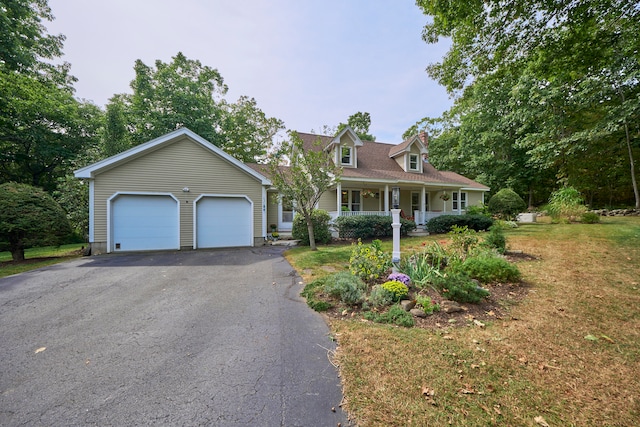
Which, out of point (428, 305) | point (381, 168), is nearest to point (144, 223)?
point (428, 305)

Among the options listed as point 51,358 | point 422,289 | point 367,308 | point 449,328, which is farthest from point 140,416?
point 422,289

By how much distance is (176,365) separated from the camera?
2617 millimetres

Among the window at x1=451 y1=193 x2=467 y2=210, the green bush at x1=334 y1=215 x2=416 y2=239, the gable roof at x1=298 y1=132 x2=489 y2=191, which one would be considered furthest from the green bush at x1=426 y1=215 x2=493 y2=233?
the window at x1=451 y1=193 x2=467 y2=210

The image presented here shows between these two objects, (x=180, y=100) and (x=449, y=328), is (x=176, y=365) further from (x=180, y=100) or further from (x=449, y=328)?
(x=180, y=100)

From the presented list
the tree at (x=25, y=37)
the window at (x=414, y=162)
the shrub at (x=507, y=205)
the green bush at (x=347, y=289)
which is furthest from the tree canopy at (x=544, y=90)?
the tree at (x=25, y=37)

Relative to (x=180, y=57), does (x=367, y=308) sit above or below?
below

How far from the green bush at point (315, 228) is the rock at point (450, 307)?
23.6 feet

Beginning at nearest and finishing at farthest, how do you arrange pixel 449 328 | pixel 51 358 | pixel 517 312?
1. pixel 51 358
2. pixel 449 328
3. pixel 517 312

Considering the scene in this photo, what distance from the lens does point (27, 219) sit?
7.61m

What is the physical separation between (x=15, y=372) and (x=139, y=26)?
29.1 feet

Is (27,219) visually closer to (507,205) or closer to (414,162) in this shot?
(414,162)

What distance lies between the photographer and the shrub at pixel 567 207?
43.5 feet

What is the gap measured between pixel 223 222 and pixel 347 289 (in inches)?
326

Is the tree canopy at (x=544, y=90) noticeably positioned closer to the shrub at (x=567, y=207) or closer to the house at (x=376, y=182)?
the shrub at (x=567, y=207)
